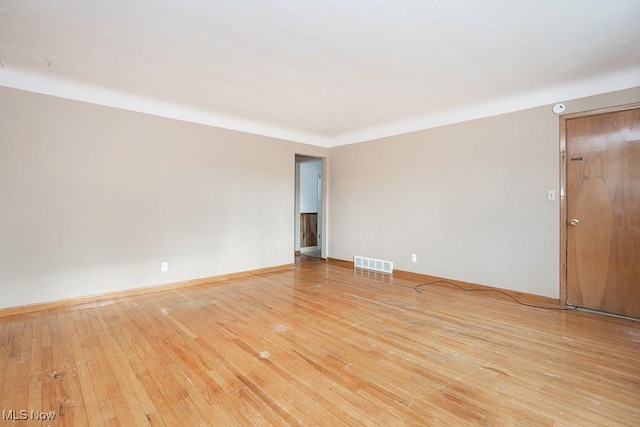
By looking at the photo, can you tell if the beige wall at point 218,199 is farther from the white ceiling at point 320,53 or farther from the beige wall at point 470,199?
the white ceiling at point 320,53

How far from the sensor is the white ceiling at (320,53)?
80.4 inches

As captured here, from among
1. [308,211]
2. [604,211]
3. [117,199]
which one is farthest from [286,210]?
[604,211]

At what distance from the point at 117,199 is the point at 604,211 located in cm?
554

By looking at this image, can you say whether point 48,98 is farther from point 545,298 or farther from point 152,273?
point 545,298

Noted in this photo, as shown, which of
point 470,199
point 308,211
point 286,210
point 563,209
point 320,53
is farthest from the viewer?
point 308,211

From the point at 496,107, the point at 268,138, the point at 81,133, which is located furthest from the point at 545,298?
the point at 81,133

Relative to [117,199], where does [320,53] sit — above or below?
above

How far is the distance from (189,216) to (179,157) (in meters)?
0.84

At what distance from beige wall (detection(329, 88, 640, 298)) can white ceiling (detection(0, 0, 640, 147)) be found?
0.35 meters

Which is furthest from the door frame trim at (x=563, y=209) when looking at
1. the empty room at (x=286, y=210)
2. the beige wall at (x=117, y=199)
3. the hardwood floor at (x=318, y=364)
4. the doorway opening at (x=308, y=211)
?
the doorway opening at (x=308, y=211)

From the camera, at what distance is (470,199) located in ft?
13.4

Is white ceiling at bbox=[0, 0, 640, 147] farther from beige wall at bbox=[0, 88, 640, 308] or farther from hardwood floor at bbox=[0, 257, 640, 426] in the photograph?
hardwood floor at bbox=[0, 257, 640, 426]

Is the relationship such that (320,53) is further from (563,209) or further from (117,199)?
(563,209)

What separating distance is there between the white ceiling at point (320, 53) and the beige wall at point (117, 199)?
35 centimetres
